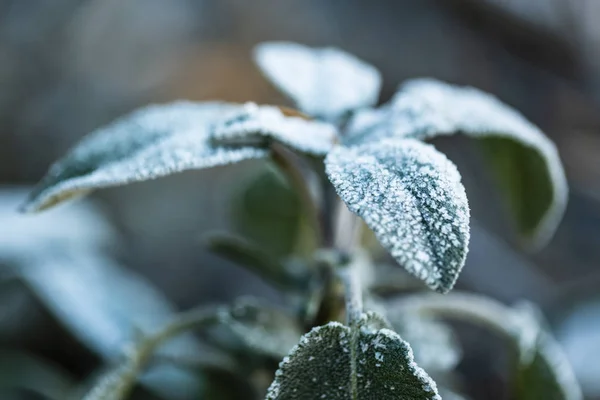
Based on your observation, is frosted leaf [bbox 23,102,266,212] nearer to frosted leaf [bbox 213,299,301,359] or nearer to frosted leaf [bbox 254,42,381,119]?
frosted leaf [bbox 254,42,381,119]

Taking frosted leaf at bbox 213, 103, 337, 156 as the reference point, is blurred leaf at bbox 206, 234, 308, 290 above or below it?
above

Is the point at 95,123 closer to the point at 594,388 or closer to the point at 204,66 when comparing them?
the point at 204,66

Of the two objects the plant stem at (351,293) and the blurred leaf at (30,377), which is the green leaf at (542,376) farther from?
the blurred leaf at (30,377)

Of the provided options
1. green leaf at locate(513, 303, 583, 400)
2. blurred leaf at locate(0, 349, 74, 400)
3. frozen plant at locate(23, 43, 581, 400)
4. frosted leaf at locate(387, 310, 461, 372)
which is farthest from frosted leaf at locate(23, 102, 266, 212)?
blurred leaf at locate(0, 349, 74, 400)

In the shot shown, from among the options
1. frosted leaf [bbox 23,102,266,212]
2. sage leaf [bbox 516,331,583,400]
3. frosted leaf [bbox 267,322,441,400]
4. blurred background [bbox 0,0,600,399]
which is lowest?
frosted leaf [bbox 267,322,441,400]

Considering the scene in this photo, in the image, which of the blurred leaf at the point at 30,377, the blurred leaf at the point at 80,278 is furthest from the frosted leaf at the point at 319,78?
the blurred leaf at the point at 30,377

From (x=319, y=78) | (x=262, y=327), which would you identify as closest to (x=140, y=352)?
(x=262, y=327)

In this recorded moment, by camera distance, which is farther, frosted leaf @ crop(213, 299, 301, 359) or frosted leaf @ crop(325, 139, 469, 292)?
frosted leaf @ crop(213, 299, 301, 359)
